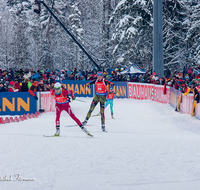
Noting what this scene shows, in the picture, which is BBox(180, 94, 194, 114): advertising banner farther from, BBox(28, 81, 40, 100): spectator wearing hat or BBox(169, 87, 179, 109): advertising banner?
BBox(28, 81, 40, 100): spectator wearing hat

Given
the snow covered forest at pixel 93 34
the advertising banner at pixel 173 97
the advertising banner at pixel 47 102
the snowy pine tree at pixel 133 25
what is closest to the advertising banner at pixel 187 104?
the advertising banner at pixel 173 97

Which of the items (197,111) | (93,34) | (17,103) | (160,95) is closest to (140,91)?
(160,95)

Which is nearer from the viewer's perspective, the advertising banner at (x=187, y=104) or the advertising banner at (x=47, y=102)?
the advertising banner at (x=187, y=104)

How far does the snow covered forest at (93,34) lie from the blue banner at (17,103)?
58.2ft

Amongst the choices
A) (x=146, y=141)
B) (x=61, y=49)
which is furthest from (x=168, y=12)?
(x=146, y=141)

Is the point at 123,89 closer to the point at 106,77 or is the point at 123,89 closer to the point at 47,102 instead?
the point at 106,77

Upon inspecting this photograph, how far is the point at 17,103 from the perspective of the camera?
14766mm

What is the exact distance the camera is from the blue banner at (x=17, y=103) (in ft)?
48.1

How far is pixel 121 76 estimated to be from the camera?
23.3 metres

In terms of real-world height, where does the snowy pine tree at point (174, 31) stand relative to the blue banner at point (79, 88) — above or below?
above

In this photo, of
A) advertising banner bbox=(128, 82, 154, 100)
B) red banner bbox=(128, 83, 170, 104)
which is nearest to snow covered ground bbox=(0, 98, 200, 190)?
red banner bbox=(128, 83, 170, 104)

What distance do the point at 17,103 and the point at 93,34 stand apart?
1288 inches

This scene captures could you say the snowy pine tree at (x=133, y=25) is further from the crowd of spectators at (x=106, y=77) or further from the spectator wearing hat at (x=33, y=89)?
the spectator wearing hat at (x=33, y=89)

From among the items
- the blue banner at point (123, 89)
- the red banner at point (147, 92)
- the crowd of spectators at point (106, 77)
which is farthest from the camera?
the blue banner at point (123, 89)
